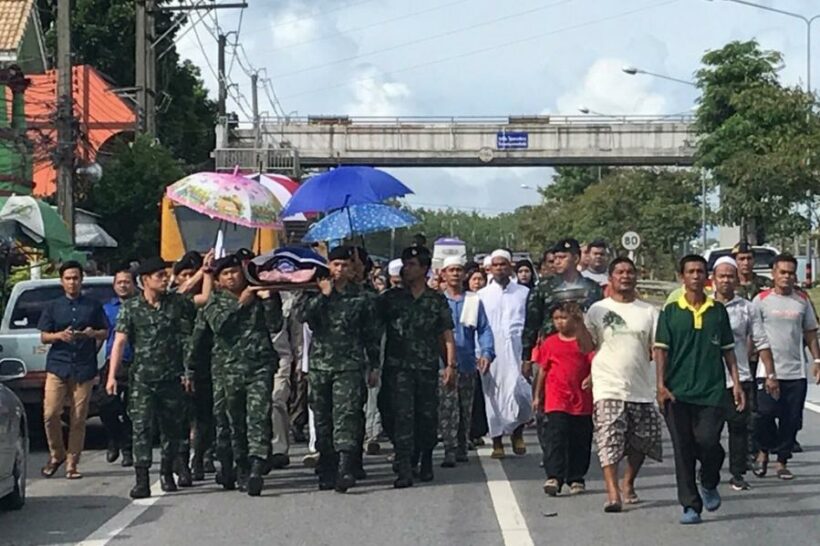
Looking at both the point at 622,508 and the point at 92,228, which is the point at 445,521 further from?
the point at 92,228

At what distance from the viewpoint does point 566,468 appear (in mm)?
11250

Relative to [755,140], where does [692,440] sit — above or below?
below

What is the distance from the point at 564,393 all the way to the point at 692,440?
4.39 feet

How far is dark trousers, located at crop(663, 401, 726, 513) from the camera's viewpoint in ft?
32.4

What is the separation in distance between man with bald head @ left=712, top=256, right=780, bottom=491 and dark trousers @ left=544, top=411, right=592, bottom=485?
3.73ft

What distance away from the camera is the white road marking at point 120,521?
971 centimetres

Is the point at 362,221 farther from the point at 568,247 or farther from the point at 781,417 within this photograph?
the point at 781,417

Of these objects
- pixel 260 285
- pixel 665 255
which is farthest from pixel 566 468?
pixel 665 255

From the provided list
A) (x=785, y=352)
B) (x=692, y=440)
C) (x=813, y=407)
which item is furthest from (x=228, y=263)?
(x=813, y=407)

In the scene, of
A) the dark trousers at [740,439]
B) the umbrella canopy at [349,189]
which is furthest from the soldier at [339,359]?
the dark trousers at [740,439]

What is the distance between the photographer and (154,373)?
459 inches

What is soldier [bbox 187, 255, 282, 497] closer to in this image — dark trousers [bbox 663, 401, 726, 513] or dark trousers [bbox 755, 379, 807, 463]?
dark trousers [bbox 663, 401, 726, 513]

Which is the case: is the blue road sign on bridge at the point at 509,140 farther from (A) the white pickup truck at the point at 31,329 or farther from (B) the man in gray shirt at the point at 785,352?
(B) the man in gray shirt at the point at 785,352

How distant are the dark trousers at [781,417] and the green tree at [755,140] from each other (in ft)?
82.2
